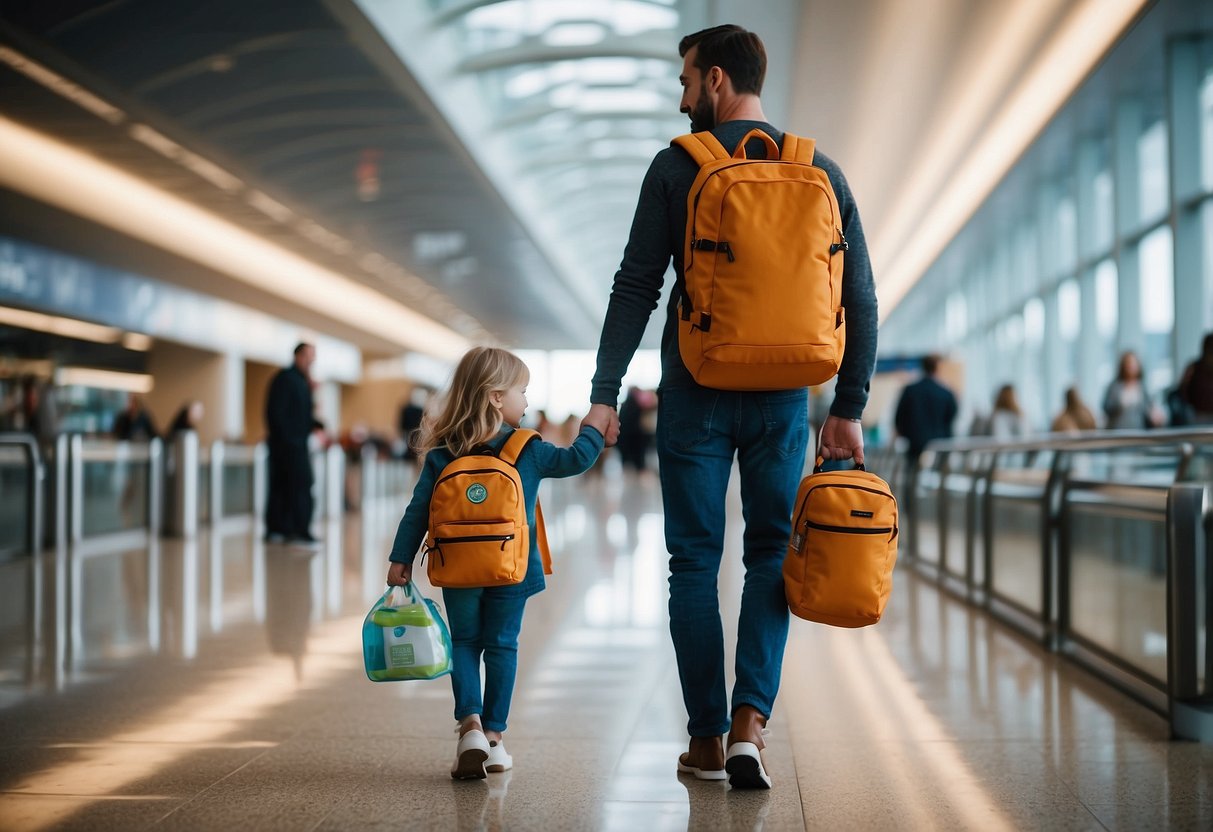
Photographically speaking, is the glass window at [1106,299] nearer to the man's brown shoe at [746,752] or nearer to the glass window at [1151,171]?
the glass window at [1151,171]

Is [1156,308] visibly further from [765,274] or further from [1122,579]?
[765,274]

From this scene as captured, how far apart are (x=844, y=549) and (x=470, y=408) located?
101cm

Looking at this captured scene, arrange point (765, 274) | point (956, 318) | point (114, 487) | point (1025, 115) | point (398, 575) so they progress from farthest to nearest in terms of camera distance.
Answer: point (956, 318)
point (1025, 115)
point (114, 487)
point (398, 575)
point (765, 274)

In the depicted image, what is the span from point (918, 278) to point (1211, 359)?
21.4m

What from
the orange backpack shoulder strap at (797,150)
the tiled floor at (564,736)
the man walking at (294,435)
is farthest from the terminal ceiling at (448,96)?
the orange backpack shoulder strap at (797,150)

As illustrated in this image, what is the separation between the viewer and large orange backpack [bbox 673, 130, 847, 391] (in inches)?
103

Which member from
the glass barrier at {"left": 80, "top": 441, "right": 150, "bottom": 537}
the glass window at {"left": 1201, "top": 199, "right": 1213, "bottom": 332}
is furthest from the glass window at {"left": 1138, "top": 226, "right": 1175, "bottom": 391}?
the glass barrier at {"left": 80, "top": 441, "right": 150, "bottom": 537}

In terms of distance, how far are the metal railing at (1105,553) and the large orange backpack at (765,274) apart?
65.8 inches

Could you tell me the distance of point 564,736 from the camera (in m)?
3.42

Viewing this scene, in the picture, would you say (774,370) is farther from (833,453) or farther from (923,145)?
(923,145)

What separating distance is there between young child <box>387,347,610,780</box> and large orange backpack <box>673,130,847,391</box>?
21.4 inches

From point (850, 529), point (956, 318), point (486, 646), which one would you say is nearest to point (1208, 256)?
point (850, 529)

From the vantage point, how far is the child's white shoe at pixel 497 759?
9.74ft

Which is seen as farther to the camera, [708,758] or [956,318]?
[956,318]
